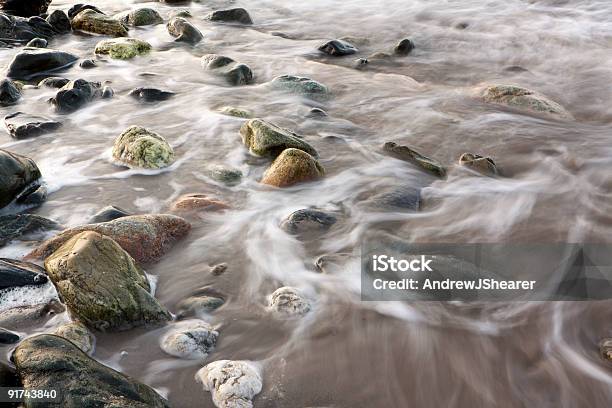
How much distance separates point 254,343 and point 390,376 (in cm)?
67

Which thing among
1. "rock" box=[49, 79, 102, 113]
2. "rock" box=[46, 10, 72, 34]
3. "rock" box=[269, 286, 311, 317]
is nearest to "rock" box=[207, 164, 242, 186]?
"rock" box=[269, 286, 311, 317]

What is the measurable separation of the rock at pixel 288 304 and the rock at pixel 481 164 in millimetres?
2121

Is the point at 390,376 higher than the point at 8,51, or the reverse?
the point at 390,376

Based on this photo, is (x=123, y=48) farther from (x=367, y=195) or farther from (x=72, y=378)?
(x=72, y=378)

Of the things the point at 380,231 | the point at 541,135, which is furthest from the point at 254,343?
the point at 541,135

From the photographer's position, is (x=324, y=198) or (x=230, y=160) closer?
(x=324, y=198)

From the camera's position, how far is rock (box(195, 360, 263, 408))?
7.88 ft

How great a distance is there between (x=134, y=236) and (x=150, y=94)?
3236 mm

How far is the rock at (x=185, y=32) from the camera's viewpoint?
8.31 metres

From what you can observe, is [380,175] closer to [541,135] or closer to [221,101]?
[541,135]

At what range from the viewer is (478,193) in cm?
425

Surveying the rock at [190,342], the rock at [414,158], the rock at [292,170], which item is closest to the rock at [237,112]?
the rock at [292,170]

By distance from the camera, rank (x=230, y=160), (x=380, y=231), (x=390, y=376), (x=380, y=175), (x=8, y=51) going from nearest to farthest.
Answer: (x=390, y=376), (x=380, y=231), (x=380, y=175), (x=230, y=160), (x=8, y=51)

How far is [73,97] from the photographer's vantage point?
5980 mm
